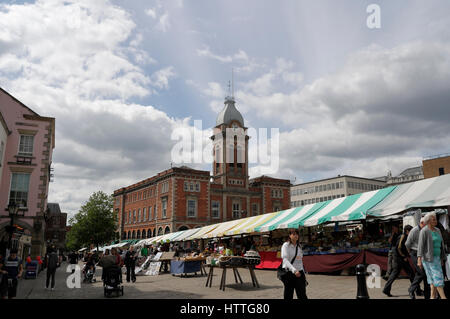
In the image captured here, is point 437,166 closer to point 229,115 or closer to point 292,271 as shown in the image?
point 229,115

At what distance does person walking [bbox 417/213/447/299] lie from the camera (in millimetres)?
6816

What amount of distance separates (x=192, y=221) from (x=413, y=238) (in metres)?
45.2

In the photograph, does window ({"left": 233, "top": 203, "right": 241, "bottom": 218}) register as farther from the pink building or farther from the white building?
the pink building

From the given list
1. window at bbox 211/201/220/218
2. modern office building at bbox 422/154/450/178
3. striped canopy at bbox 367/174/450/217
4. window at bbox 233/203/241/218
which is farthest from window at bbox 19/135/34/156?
modern office building at bbox 422/154/450/178

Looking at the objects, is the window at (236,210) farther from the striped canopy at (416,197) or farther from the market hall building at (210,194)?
the striped canopy at (416,197)

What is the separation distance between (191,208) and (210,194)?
3.92 meters

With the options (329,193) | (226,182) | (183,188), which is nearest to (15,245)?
(183,188)

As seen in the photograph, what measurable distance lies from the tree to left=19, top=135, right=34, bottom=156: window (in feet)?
66.7

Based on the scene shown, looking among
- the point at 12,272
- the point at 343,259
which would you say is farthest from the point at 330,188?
the point at 12,272

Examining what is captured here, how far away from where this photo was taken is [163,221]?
53.3 m

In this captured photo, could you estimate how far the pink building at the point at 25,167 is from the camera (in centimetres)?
2373
